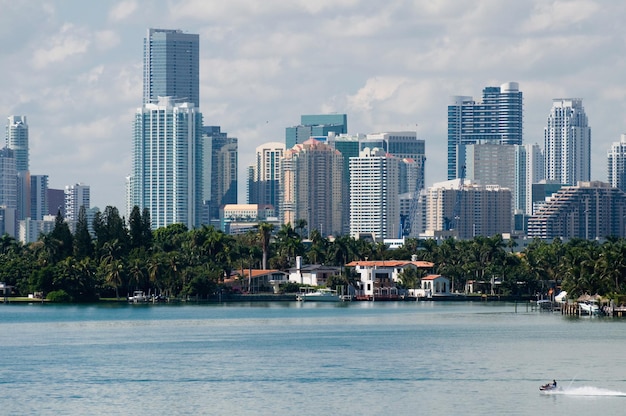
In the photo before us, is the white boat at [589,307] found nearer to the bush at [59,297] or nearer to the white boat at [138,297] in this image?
the white boat at [138,297]

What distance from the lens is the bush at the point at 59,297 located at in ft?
630

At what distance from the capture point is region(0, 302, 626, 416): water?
7769 cm

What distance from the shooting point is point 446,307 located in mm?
191875

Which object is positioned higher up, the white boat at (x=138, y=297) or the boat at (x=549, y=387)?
the white boat at (x=138, y=297)

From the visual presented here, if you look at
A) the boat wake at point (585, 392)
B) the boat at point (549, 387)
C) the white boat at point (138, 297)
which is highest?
the white boat at point (138, 297)

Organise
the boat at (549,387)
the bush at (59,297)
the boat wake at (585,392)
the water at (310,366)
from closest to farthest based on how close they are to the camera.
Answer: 1. the water at (310,366)
2. the boat wake at (585,392)
3. the boat at (549,387)
4. the bush at (59,297)

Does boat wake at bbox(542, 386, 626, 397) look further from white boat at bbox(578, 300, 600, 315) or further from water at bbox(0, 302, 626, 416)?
white boat at bbox(578, 300, 600, 315)

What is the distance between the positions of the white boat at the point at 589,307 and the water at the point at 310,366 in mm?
8288

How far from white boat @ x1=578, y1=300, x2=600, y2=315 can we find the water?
8288 millimetres

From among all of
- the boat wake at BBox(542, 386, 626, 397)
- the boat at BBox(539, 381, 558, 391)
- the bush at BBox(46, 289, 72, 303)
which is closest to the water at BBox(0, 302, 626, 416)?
the boat wake at BBox(542, 386, 626, 397)

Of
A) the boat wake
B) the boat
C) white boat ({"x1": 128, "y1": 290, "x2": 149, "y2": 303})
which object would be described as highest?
white boat ({"x1": 128, "y1": 290, "x2": 149, "y2": 303})

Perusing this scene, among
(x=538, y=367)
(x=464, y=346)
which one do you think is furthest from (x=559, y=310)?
(x=538, y=367)

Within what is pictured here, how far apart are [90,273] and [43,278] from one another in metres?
5.72

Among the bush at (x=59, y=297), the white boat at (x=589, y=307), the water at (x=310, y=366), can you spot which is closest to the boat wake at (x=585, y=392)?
the water at (x=310, y=366)
